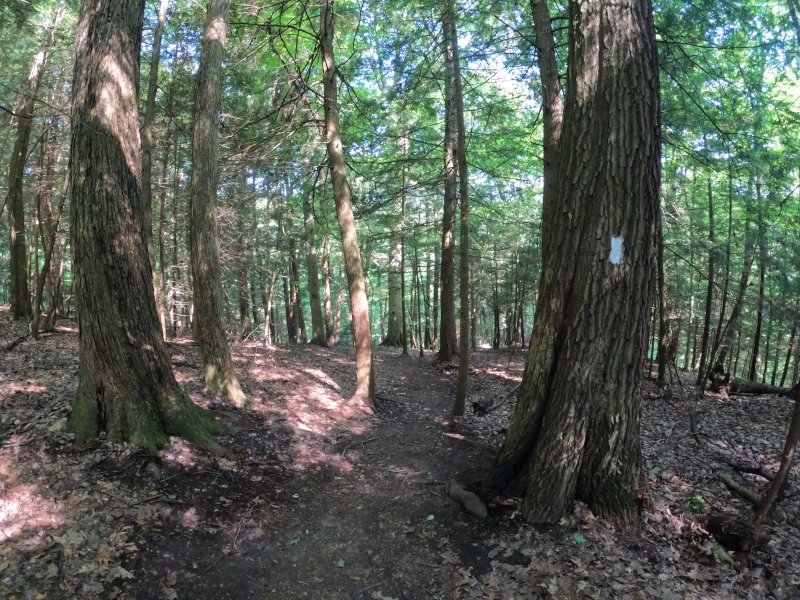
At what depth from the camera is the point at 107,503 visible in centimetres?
403

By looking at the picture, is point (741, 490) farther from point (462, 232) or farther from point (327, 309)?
point (327, 309)

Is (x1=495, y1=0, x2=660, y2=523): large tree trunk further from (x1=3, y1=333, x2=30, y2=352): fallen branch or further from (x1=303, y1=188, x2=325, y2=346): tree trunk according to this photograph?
(x1=303, y1=188, x2=325, y2=346): tree trunk

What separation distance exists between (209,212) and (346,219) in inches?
97.8

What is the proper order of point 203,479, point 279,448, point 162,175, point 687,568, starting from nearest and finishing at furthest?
1. point 687,568
2. point 203,479
3. point 279,448
4. point 162,175

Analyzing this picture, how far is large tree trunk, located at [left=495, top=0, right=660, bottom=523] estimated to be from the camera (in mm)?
4102

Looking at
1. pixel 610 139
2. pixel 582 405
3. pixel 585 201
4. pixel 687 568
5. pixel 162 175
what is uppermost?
pixel 162 175

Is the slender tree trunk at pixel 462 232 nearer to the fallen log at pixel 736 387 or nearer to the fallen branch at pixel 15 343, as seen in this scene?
the fallen log at pixel 736 387

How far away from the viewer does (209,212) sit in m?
6.93

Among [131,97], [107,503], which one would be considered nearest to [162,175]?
[131,97]

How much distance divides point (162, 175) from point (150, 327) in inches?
441

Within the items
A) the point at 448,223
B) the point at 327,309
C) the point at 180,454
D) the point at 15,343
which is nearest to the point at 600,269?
the point at 180,454

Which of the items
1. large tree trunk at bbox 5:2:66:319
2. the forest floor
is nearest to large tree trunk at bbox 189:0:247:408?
the forest floor

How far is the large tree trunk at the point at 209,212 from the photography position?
6859 mm

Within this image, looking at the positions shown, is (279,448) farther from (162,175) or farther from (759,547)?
(162,175)
